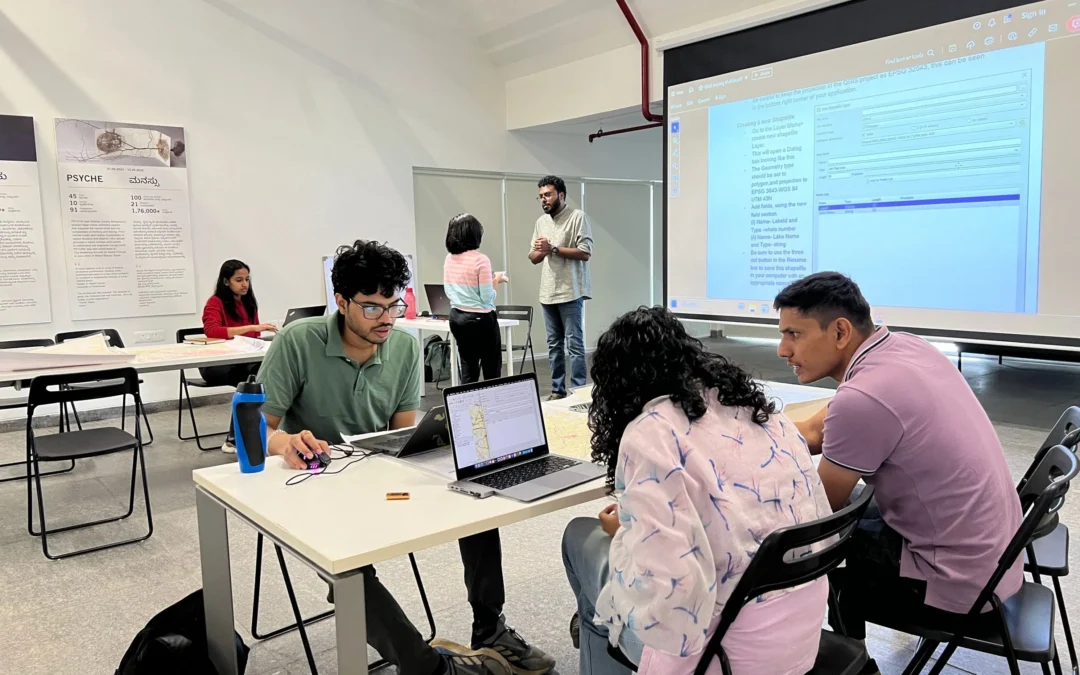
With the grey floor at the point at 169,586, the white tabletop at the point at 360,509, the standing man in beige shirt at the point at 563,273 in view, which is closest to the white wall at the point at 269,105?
the standing man in beige shirt at the point at 563,273

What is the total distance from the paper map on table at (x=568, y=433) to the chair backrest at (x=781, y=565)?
65 cm

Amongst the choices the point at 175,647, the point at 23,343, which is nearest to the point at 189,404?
the point at 23,343

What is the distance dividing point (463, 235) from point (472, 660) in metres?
3.51

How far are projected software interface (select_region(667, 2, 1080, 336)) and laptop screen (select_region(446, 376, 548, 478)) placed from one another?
9.87ft

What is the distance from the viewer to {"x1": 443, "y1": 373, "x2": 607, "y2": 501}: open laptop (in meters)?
1.67

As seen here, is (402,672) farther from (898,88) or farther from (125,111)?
(125,111)

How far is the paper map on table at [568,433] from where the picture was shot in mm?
1971

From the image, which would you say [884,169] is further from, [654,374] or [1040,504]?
[654,374]

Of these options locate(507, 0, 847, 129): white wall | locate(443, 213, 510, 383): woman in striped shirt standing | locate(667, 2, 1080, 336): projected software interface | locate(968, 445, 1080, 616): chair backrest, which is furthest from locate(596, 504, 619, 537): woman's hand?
locate(507, 0, 847, 129): white wall

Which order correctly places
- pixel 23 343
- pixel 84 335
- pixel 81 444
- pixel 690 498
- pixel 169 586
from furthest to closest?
pixel 84 335 < pixel 23 343 < pixel 81 444 < pixel 169 586 < pixel 690 498

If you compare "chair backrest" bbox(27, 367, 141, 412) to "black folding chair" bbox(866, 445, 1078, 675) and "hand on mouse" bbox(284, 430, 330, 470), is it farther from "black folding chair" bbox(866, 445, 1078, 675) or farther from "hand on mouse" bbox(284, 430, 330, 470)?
"black folding chair" bbox(866, 445, 1078, 675)

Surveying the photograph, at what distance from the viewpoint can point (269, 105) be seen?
613 centimetres

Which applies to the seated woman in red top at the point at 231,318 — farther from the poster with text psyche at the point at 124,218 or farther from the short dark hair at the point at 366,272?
the short dark hair at the point at 366,272

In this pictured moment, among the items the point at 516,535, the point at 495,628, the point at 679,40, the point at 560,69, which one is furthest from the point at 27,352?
the point at 560,69
